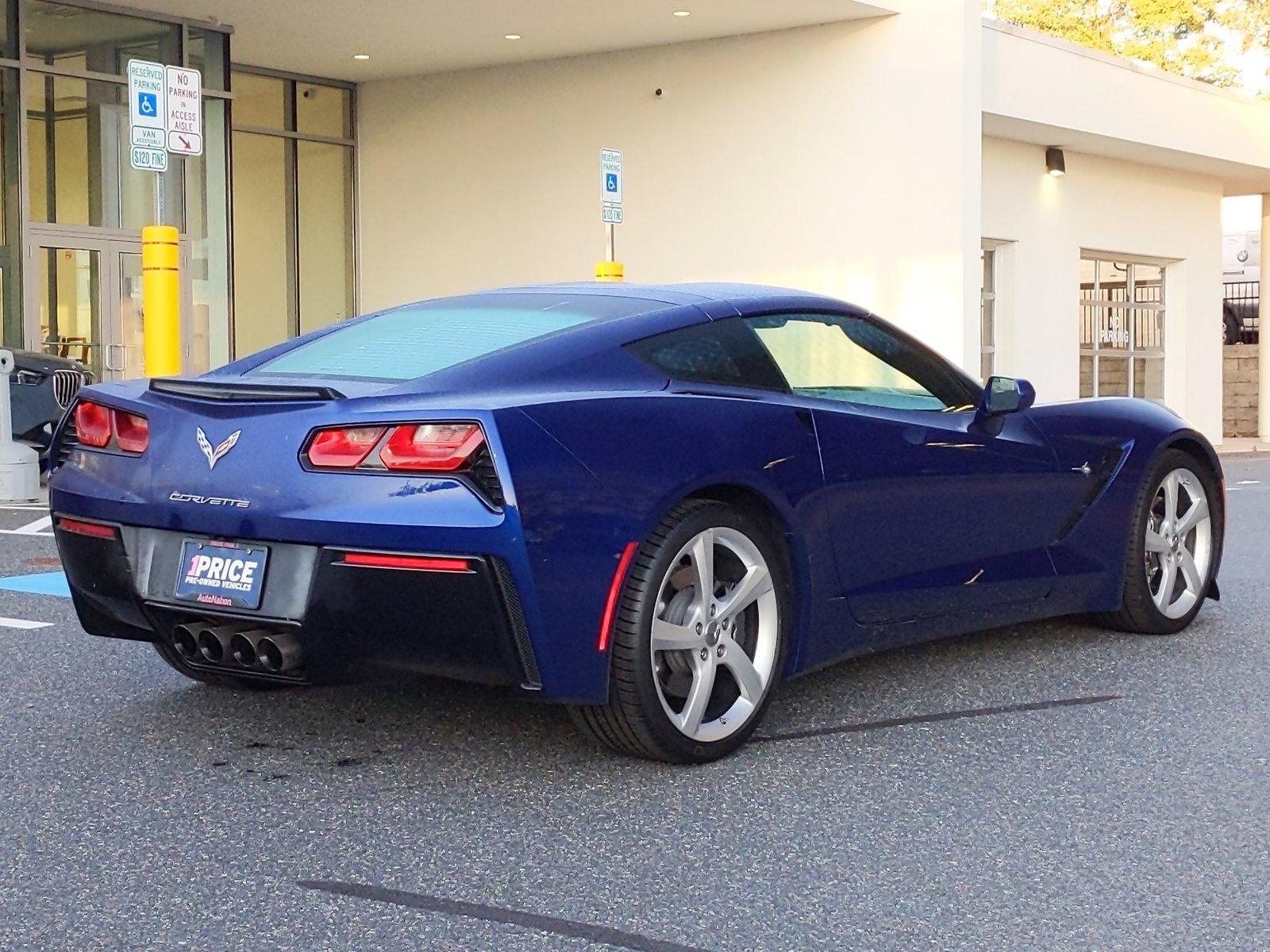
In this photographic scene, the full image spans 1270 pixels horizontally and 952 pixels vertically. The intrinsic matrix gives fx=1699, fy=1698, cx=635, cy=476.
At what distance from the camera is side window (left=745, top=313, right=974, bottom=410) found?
493cm

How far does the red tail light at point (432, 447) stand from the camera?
3895 mm

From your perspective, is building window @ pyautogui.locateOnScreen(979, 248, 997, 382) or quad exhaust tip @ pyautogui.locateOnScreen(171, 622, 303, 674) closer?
quad exhaust tip @ pyautogui.locateOnScreen(171, 622, 303, 674)

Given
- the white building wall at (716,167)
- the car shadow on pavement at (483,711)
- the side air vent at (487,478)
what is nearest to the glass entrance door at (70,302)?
the white building wall at (716,167)

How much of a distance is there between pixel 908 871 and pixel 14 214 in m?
16.9

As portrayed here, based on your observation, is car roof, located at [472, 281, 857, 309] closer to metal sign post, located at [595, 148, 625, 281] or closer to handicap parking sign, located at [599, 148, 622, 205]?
metal sign post, located at [595, 148, 625, 281]

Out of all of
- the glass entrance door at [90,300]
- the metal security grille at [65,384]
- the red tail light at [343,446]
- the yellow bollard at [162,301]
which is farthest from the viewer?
the glass entrance door at [90,300]

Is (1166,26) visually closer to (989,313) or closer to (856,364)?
(989,313)

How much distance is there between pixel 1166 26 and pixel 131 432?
171 ft

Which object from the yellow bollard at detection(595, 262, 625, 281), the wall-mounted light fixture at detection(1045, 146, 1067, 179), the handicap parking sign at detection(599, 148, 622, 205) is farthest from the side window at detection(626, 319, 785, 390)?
the wall-mounted light fixture at detection(1045, 146, 1067, 179)

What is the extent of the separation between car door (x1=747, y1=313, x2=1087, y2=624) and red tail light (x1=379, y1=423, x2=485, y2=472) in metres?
1.23

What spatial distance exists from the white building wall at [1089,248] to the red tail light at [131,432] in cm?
1782

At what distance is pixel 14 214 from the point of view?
18.4m

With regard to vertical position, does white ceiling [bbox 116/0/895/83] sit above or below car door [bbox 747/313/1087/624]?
above

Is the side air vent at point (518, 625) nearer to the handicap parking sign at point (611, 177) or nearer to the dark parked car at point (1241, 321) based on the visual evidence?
the handicap parking sign at point (611, 177)
